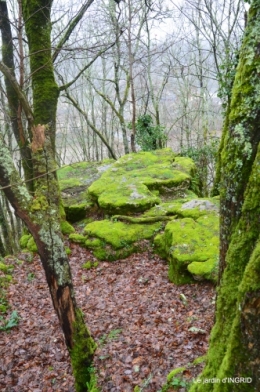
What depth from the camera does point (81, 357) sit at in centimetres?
449

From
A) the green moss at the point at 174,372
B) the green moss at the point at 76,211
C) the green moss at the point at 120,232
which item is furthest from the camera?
the green moss at the point at 76,211

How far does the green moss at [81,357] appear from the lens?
439cm

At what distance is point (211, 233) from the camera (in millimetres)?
7199

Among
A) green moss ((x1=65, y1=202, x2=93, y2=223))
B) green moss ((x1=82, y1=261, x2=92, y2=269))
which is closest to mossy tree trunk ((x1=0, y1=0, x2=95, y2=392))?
green moss ((x1=82, y1=261, x2=92, y2=269))

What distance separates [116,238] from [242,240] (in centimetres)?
656

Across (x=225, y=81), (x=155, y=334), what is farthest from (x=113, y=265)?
(x=225, y=81)

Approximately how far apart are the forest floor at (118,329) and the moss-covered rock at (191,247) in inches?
10.6

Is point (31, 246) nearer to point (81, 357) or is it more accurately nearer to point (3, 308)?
point (3, 308)

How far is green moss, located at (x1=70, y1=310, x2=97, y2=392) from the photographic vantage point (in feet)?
14.4

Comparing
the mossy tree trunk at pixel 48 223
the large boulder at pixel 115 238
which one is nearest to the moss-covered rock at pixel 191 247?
the large boulder at pixel 115 238

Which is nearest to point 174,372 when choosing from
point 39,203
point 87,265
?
point 39,203

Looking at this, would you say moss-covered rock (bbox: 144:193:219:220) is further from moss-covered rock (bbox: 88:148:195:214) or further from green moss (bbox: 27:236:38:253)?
green moss (bbox: 27:236:38:253)

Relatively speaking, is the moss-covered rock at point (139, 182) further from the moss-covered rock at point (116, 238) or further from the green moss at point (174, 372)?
the green moss at point (174, 372)

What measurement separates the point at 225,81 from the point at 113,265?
6.06 m
